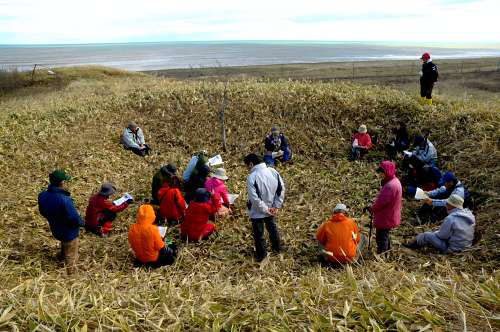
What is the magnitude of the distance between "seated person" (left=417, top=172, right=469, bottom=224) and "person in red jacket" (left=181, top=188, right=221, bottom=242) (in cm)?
448

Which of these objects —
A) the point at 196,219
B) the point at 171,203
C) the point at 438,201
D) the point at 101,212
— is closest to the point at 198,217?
the point at 196,219

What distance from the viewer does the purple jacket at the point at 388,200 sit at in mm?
6066

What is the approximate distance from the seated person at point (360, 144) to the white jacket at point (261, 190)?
541cm

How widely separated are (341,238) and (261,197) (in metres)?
1.49

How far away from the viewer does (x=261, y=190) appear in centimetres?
629

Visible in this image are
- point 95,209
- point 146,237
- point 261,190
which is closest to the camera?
point 146,237

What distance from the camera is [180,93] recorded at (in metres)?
14.5

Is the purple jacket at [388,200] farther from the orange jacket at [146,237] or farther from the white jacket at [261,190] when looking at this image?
the orange jacket at [146,237]

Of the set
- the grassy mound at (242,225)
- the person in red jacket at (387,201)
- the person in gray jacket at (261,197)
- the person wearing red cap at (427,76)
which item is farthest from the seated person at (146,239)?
the person wearing red cap at (427,76)

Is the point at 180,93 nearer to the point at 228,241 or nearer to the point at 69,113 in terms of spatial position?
the point at 69,113

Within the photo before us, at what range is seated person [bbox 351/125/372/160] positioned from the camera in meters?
11.1

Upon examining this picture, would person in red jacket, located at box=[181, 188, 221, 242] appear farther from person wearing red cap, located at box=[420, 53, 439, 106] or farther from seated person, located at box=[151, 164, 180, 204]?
person wearing red cap, located at box=[420, 53, 439, 106]

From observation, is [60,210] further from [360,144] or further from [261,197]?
[360,144]

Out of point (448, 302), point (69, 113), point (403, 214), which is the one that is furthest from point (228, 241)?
point (69, 113)
